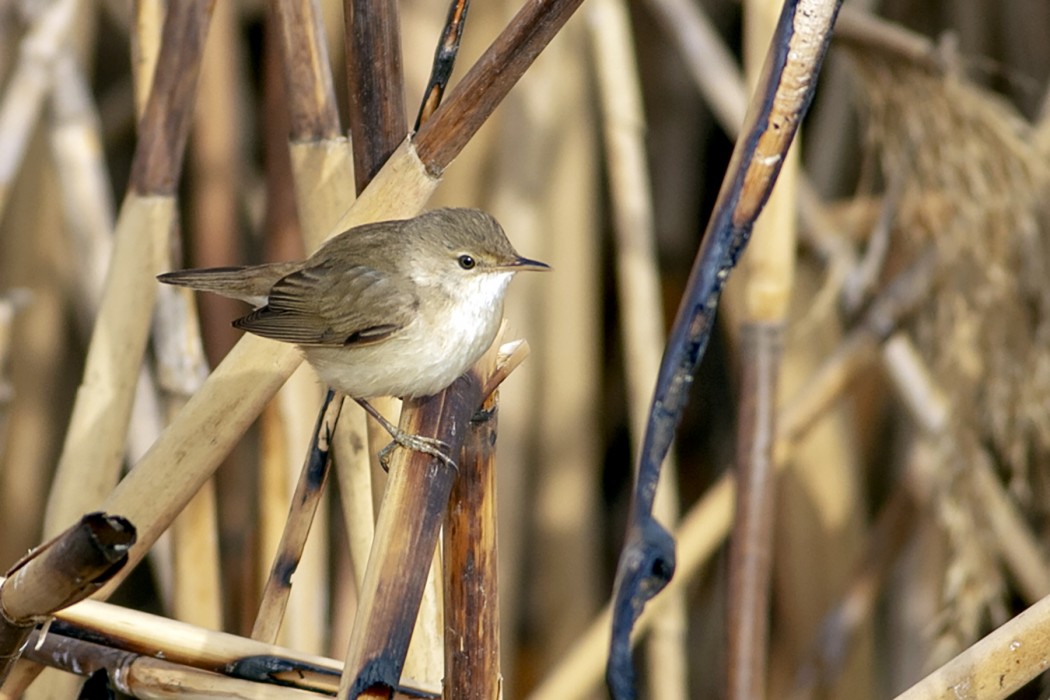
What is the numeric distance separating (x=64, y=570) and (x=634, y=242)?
6.15 ft

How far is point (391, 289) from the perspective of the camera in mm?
1942

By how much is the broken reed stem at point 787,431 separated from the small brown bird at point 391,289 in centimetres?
91

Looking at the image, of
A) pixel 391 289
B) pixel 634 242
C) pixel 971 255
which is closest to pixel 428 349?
pixel 391 289

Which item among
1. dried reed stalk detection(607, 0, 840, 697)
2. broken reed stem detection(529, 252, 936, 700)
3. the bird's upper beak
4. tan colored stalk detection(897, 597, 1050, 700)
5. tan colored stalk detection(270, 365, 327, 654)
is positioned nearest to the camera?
dried reed stalk detection(607, 0, 840, 697)

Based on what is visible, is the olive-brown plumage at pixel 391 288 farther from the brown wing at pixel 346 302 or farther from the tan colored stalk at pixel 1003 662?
the tan colored stalk at pixel 1003 662

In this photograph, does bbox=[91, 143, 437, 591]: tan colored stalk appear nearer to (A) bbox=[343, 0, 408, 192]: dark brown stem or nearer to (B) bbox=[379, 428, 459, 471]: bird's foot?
(A) bbox=[343, 0, 408, 192]: dark brown stem

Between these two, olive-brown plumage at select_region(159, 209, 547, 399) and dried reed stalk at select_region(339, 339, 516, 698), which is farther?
olive-brown plumage at select_region(159, 209, 547, 399)

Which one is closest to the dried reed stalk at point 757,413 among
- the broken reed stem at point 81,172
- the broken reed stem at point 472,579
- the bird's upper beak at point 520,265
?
the bird's upper beak at point 520,265

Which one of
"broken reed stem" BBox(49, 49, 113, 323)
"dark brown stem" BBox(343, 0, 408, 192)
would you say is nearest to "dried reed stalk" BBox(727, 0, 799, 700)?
"dark brown stem" BBox(343, 0, 408, 192)

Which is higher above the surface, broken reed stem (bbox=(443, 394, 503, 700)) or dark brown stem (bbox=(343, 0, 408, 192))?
dark brown stem (bbox=(343, 0, 408, 192))

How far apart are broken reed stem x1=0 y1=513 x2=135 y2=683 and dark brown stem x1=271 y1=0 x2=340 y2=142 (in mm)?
745

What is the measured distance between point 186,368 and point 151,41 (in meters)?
0.53

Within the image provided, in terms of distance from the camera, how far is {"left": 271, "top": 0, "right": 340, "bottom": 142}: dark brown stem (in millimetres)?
1591

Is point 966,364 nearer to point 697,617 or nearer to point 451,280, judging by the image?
point 451,280
